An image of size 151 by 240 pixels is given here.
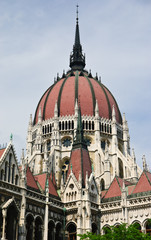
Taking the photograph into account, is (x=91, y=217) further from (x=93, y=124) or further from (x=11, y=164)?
(x=93, y=124)

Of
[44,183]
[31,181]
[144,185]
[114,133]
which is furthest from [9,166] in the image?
[114,133]

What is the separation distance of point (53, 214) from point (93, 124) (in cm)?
2488

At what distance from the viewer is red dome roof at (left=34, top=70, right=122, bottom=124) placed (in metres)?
67.7

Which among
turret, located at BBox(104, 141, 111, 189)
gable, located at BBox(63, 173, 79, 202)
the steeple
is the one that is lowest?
gable, located at BBox(63, 173, 79, 202)

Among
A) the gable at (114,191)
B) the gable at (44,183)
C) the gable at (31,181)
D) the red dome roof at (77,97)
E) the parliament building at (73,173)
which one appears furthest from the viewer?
the red dome roof at (77,97)

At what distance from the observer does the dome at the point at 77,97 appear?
67.7 m

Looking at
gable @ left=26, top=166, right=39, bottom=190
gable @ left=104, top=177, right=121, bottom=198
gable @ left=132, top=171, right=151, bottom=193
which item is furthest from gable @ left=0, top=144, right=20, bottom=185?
gable @ left=132, top=171, right=151, bottom=193

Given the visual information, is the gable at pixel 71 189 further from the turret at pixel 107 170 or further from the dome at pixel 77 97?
the dome at pixel 77 97

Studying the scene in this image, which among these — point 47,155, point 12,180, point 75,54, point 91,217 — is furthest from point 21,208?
point 75,54

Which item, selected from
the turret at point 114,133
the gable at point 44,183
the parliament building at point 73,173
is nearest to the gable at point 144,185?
the parliament building at point 73,173

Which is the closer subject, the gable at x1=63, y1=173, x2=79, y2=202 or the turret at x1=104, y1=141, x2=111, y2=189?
the gable at x1=63, y1=173, x2=79, y2=202

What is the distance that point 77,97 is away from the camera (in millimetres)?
67812

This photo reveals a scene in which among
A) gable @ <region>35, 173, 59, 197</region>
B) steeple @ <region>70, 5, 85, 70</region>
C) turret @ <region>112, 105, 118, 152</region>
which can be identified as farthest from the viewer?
steeple @ <region>70, 5, 85, 70</region>

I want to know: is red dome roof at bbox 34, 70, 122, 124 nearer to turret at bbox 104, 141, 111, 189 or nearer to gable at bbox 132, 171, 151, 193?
turret at bbox 104, 141, 111, 189
